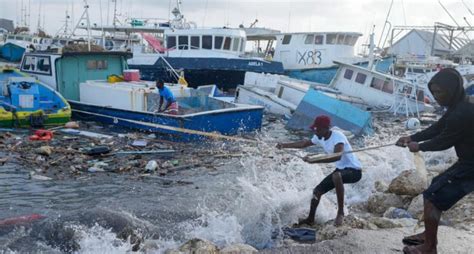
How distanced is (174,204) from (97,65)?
11.2 metres

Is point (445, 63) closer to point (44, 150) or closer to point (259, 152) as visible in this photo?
point (259, 152)

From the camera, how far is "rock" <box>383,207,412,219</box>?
22.3ft

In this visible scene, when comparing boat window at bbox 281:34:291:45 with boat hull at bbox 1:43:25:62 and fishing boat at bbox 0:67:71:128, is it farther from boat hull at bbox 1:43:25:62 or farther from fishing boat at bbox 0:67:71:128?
boat hull at bbox 1:43:25:62

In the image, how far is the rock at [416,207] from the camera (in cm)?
687

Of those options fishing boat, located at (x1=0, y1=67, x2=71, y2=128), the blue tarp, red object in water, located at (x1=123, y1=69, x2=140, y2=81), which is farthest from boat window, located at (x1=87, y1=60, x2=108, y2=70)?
the blue tarp

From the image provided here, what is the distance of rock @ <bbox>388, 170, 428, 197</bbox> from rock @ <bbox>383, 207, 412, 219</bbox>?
839 millimetres

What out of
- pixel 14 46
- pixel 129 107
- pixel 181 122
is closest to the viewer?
pixel 181 122

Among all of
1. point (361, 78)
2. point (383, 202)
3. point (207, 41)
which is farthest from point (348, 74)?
point (383, 202)

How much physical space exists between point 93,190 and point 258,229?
3.83 metres

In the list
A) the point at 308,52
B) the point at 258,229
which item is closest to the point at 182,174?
the point at 258,229

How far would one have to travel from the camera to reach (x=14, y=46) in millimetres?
41438

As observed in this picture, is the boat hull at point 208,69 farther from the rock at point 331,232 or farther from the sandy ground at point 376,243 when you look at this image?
the sandy ground at point 376,243

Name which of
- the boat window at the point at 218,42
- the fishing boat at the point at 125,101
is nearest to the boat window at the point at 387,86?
the boat window at the point at 218,42

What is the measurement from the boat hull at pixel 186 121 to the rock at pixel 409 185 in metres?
6.65
